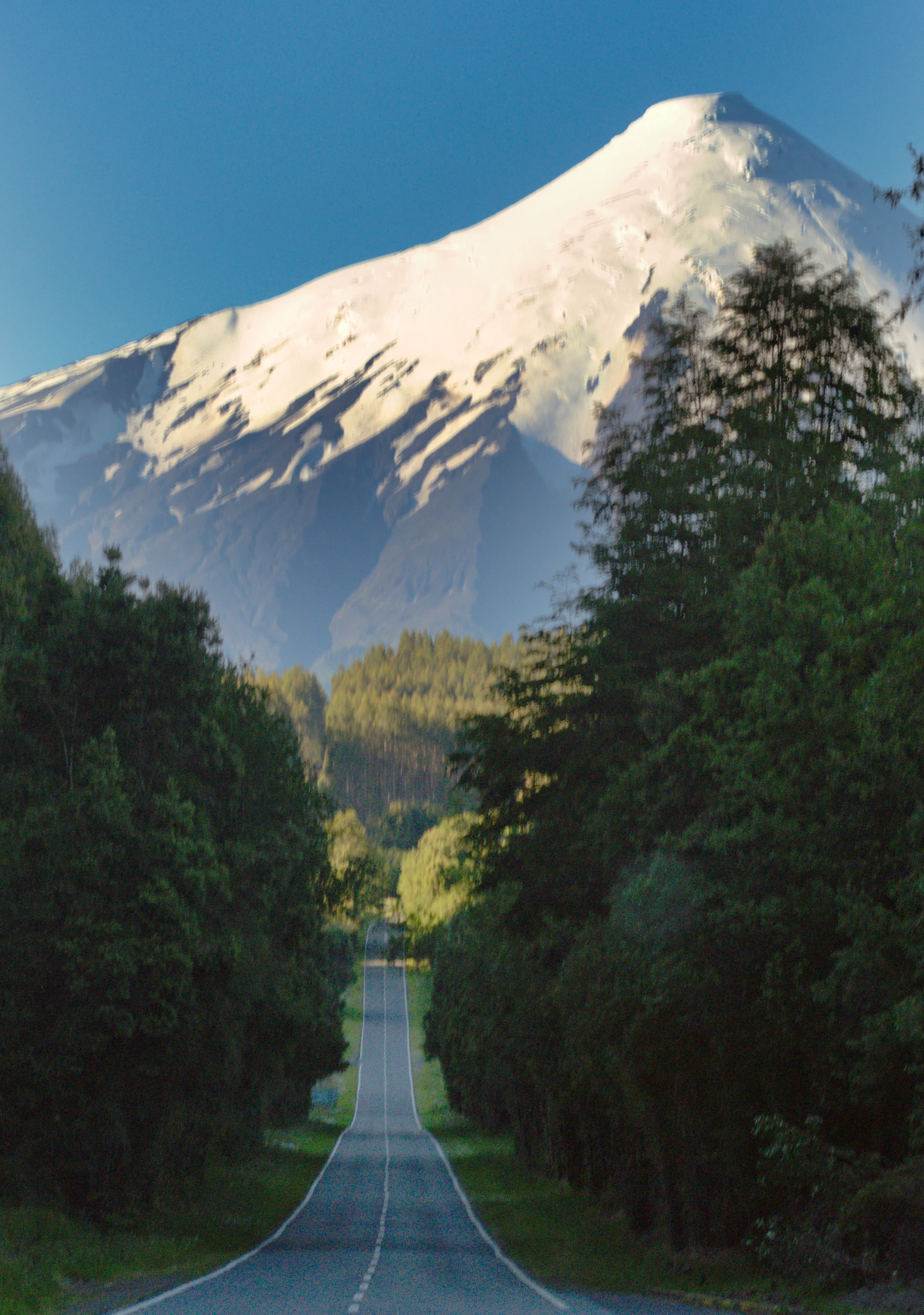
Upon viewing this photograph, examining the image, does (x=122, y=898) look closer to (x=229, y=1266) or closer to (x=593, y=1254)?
(x=229, y=1266)

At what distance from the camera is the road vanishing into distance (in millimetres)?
17297

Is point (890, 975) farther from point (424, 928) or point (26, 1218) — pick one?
point (424, 928)

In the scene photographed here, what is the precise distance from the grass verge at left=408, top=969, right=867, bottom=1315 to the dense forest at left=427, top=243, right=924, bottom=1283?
765 millimetres

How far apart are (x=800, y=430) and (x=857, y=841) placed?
12.0m

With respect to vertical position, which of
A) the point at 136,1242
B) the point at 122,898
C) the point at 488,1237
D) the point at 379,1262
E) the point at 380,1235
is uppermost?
the point at 122,898

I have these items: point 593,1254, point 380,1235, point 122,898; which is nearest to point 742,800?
point 593,1254

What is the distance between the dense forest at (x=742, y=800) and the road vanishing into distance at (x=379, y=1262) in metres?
4.03

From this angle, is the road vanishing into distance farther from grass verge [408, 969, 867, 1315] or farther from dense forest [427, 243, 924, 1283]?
dense forest [427, 243, 924, 1283]

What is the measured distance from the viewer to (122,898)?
26.5 m

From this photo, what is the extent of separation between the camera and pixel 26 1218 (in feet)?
73.9

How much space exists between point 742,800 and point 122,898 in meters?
12.9

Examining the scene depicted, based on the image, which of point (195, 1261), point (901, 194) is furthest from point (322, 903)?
point (901, 194)

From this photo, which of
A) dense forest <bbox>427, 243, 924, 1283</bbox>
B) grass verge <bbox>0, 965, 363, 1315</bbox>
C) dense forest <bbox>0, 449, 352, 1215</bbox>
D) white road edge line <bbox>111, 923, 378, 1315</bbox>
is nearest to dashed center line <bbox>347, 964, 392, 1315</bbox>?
white road edge line <bbox>111, 923, 378, 1315</bbox>

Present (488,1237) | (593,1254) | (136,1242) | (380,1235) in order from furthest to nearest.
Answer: (488,1237) → (380,1235) → (593,1254) → (136,1242)
